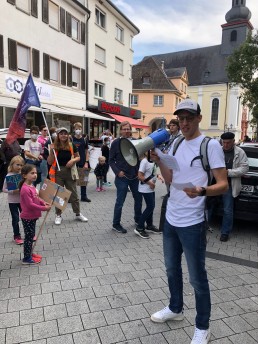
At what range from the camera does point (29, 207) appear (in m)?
3.92

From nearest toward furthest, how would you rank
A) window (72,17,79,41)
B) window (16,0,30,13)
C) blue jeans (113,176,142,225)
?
blue jeans (113,176,142,225) → window (16,0,30,13) → window (72,17,79,41)

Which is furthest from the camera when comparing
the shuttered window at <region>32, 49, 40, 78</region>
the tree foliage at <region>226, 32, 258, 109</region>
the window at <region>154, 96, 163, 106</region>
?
the window at <region>154, 96, 163, 106</region>

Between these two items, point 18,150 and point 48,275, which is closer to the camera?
point 48,275

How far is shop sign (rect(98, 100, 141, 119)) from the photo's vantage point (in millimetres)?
24484

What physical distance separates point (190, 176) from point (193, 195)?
0.25m

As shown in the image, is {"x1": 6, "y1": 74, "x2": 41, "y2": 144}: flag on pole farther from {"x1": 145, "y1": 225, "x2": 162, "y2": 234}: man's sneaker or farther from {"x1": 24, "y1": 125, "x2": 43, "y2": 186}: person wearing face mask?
{"x1": 24, "y1": 125, "x2": 43, "y2": 186}: person wearing face mask

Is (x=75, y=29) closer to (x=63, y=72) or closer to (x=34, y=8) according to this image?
(x=63, y=72)

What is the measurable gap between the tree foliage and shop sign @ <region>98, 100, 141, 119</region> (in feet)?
34.2

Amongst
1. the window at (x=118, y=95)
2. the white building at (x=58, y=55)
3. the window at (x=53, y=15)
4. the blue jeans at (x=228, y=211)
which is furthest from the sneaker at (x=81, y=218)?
the window at (x=118, y=95)

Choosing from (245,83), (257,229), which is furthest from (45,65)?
(257,229)

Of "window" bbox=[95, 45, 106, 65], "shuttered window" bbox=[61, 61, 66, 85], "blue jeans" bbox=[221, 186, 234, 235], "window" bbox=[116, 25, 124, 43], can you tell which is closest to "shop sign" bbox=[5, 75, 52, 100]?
"shuttered window" bbox=[61, 61, 66, 85]

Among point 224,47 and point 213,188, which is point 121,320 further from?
point 224,47

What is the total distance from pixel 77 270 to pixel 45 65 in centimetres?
1696

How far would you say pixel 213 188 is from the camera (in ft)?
7.42
